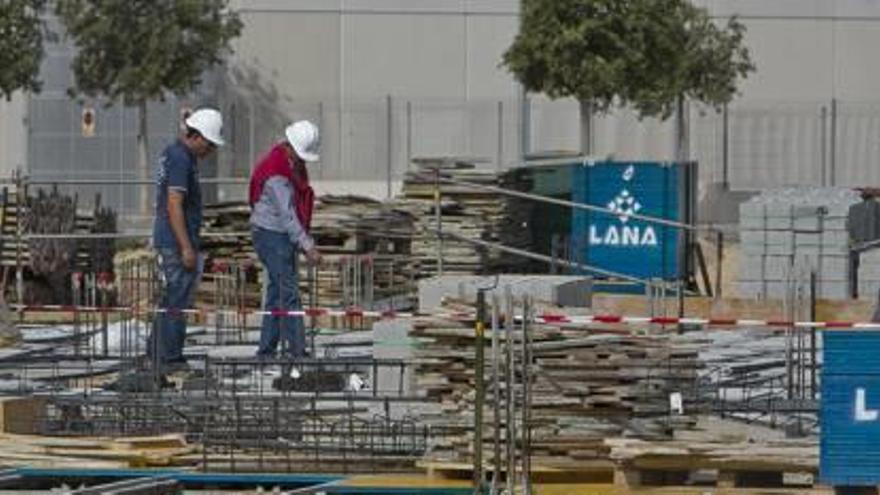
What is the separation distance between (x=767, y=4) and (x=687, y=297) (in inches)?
1065

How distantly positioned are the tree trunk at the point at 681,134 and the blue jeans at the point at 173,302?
33.4 m

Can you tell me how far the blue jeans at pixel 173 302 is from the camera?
1898 centimetres

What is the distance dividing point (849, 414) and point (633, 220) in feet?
60.7

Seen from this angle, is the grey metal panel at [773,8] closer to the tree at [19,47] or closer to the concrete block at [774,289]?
the tree at [19,47]

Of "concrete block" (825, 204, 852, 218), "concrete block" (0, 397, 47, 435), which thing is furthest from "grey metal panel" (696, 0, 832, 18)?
"concrete block" (0, 397, 47, 435)

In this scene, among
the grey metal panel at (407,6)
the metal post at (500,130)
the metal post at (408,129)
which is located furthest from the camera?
the grey metal panel at (407,6)

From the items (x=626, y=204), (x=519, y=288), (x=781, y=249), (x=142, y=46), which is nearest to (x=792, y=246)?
(x=781, y=249)

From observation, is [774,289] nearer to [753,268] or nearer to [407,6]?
[753,268]

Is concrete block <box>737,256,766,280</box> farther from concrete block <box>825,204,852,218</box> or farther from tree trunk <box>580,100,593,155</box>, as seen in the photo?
tree trunk <box>580,100,593,155</box>

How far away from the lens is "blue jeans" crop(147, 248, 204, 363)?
1898cm

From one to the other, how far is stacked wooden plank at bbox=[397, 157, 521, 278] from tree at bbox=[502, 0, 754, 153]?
15.7 metres

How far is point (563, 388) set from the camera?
15469 millimetres

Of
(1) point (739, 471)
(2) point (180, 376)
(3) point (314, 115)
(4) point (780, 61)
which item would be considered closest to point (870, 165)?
(4) point (780, 61)

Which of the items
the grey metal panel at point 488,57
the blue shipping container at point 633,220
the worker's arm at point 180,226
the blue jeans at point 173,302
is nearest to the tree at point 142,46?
the grey metal panel at point 488,57
